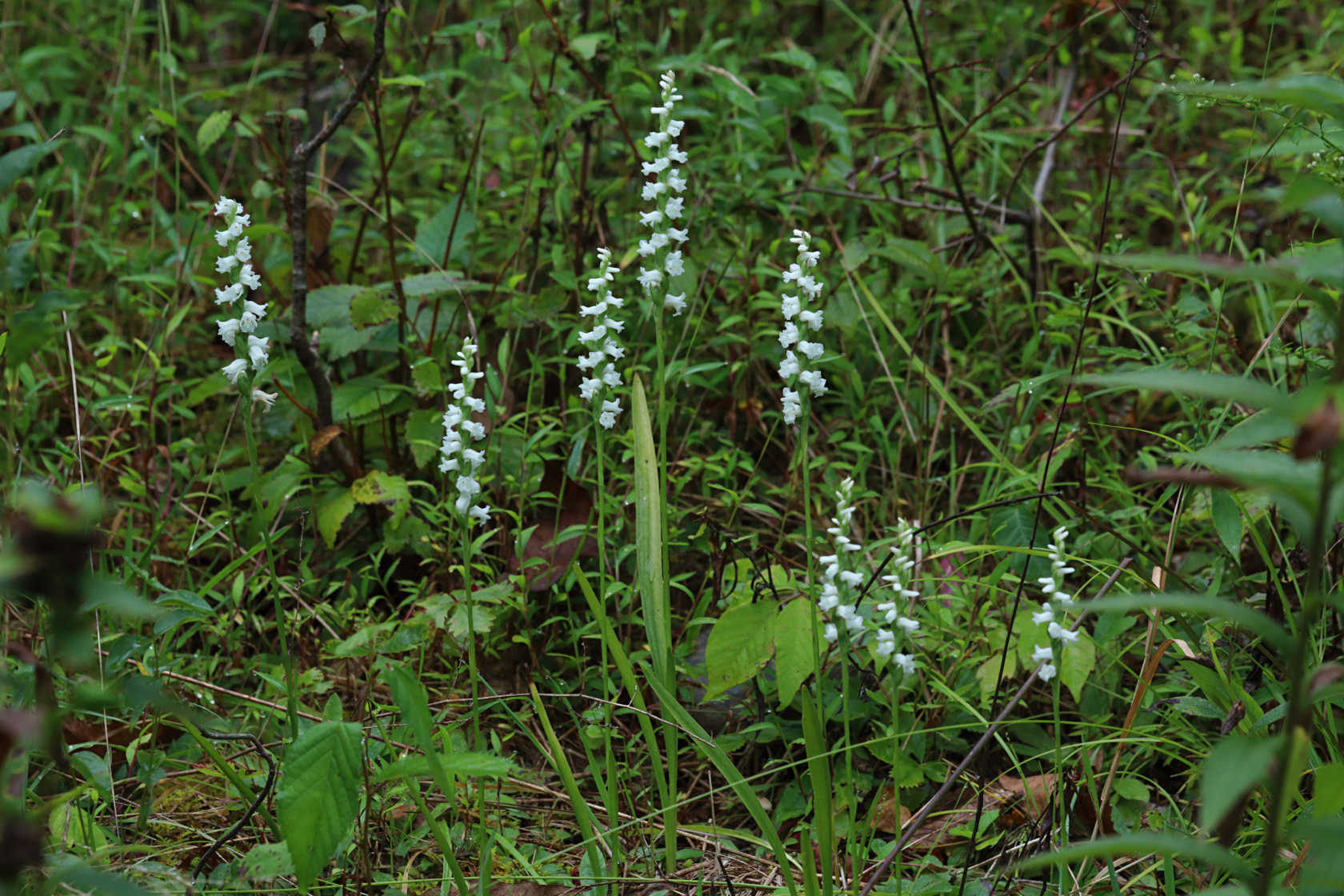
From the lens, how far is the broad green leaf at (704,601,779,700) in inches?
75.1

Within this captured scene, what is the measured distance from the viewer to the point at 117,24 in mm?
4523

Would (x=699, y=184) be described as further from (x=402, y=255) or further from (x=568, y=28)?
(x=402, y=255)

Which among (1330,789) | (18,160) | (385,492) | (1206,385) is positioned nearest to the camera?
(1206,385)

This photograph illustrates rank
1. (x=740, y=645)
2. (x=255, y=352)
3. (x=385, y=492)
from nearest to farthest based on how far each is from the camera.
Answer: (x=255, y=352) → (x=740, y=645) → (x=385, y=492)

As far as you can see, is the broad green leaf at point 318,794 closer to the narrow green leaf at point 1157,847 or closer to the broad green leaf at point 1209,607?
the narrow green leaf at point 1157,847

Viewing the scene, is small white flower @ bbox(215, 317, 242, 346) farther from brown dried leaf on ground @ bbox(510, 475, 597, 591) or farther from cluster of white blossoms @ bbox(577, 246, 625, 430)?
brown dried leaf on ground @ bbox(510, 475, 597, 591)

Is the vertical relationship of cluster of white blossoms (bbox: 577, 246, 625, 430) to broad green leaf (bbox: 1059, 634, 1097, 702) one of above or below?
above

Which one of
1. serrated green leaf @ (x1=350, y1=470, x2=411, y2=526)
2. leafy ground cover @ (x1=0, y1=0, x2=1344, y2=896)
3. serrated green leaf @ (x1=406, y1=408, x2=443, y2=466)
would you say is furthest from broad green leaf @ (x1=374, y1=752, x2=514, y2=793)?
serrated green leaf @ (x1=406, y1=408, x2=443, y2=466)

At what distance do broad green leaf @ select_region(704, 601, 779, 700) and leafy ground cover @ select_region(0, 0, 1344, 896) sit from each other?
0.01 metres

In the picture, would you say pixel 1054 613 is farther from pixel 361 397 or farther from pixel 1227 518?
pixel 361 397

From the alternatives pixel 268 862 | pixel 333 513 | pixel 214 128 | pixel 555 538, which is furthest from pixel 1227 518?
pixel 214 128

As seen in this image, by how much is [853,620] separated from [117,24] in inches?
173

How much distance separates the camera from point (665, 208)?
1.96 meters

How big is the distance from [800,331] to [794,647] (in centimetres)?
54
